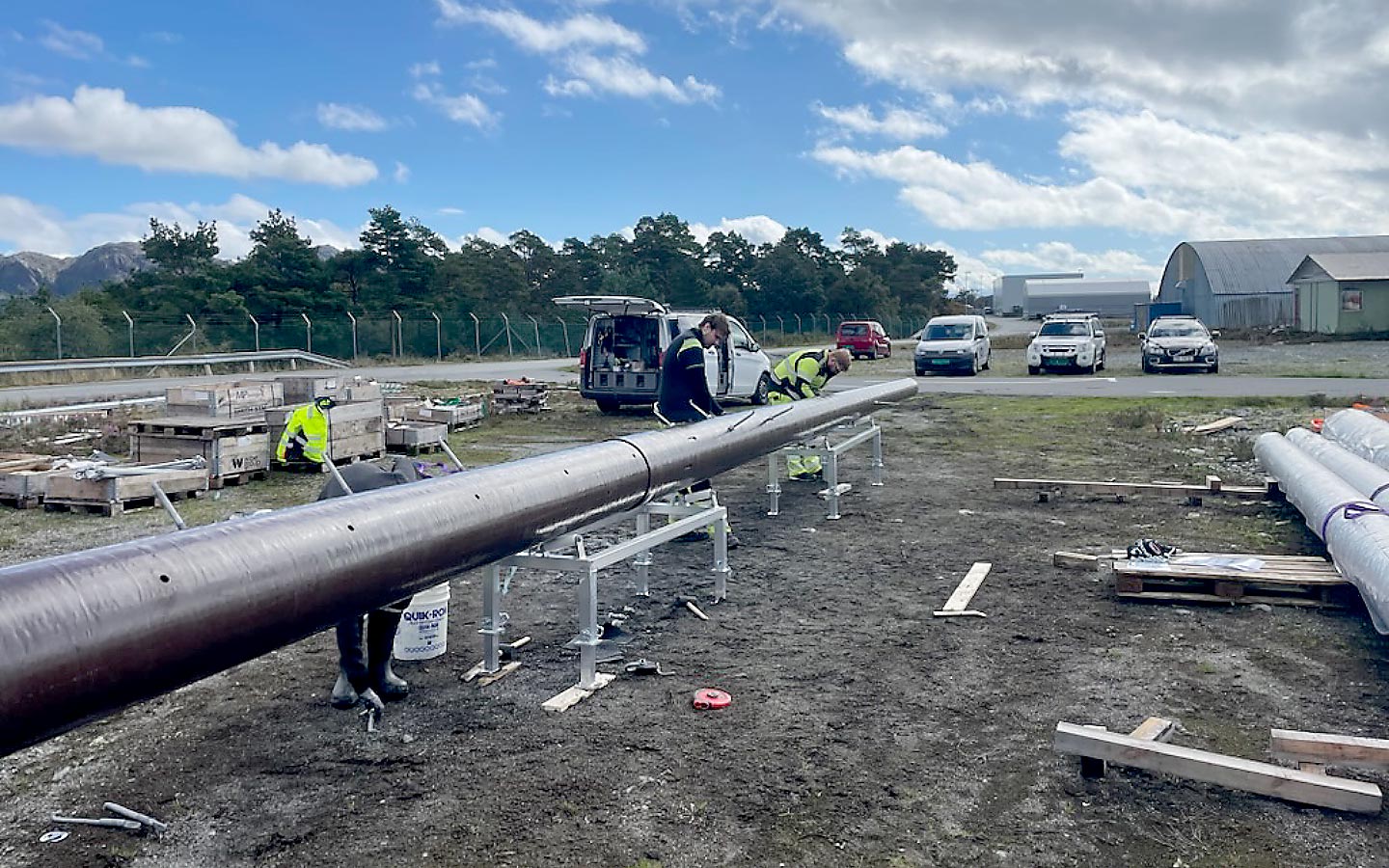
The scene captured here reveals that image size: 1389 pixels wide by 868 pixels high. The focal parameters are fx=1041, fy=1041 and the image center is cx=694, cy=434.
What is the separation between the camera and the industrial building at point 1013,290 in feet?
364

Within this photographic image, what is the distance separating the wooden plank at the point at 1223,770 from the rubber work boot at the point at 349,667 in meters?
3.03

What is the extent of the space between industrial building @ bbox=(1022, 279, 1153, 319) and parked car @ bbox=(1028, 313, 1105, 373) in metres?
72.4

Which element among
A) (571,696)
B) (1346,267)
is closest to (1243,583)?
(571,696)

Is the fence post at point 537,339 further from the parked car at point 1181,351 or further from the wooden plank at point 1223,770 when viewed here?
the wooden plank at point 1223,770

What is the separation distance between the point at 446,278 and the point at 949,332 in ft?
118

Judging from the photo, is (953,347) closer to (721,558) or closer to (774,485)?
(774,485)

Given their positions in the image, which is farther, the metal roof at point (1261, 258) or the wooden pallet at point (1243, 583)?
the metal roof at point (1261, 258)

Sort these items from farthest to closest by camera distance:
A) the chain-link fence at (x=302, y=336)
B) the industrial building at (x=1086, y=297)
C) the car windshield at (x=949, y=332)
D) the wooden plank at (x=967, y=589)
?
the industrial building at (x=1086, y=297) → the chain-link fence at (x=302, y=336) → the car windshield at (x=949, y=332) → the wooden plank at (x=967, y=589)

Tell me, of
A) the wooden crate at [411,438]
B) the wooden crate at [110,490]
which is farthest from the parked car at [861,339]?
the wooden crate at [110,490]

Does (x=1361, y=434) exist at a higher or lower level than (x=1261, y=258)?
lower

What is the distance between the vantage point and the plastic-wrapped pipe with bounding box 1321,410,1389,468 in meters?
8.38

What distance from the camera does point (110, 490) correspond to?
31.4ft

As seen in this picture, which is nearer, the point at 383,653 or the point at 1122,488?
the point at 383,653

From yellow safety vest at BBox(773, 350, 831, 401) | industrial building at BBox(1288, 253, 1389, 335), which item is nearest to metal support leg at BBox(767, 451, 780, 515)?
yellow safety vest at BBox(773, 350, 831, 401)
